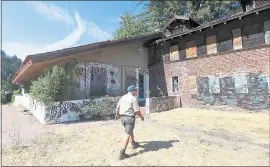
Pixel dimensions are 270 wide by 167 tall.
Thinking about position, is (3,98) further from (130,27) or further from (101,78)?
(101,78)

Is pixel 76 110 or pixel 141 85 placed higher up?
pixel 141 85

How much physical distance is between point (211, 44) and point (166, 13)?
16.3 meters

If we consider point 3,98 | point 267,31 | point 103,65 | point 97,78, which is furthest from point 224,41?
point 3,98

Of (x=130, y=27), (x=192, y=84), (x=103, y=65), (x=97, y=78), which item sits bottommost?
(x=192, y=84)

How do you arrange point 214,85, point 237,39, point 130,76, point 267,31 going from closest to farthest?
1. point 267,31
2. point 237,39
3. point 214,85
4. point 130,76

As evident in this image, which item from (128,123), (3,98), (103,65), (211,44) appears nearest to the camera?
(128,123)

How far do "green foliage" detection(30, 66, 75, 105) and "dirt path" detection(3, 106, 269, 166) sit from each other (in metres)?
1.78

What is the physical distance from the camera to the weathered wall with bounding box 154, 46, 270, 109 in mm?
11633

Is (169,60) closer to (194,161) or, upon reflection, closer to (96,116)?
(96,116)

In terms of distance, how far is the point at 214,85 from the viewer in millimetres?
13977

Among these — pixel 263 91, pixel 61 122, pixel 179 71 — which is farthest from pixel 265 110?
pixel 61 122

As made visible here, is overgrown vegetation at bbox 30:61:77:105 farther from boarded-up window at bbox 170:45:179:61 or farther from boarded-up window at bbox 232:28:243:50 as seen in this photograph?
boarded-up window at bbox 232:28:243:50

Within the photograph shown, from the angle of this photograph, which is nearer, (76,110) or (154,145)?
(154,145)

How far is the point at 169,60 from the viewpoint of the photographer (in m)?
17.5
